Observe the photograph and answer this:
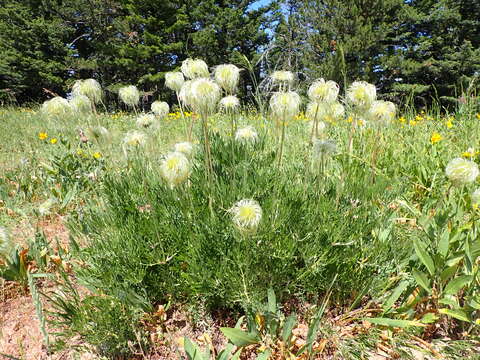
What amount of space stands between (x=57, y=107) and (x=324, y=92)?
1.47 metres

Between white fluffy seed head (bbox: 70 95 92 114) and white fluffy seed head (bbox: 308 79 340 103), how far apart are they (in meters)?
1.24

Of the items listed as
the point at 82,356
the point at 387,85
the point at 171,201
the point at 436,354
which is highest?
the point at 171,201

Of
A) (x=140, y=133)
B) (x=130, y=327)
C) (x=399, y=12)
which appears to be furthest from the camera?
(x=399, y=12)

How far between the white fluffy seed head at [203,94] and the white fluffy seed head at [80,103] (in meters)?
0.67

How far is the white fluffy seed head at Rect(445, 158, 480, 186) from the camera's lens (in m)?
1.38

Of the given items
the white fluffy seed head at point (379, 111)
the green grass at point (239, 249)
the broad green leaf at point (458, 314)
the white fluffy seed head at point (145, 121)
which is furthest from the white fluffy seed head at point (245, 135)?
the broad green leaf at point (458, 314)

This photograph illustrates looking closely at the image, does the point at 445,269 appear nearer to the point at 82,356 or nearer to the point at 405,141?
the point at 82,356

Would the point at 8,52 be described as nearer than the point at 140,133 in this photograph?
No

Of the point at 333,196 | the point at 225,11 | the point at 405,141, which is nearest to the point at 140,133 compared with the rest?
the point at 333,196

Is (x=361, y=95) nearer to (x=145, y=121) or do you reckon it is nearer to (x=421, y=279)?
(x=421, y=279)

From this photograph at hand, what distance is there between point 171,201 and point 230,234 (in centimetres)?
41

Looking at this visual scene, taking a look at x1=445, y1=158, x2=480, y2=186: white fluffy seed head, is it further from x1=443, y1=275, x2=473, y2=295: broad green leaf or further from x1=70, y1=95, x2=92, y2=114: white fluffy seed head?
x1=70, y1=95, x2=92, y2=114: white fluffy seed head

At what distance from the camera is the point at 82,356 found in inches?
55.2

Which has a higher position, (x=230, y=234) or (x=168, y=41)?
(x=168, y=41)
